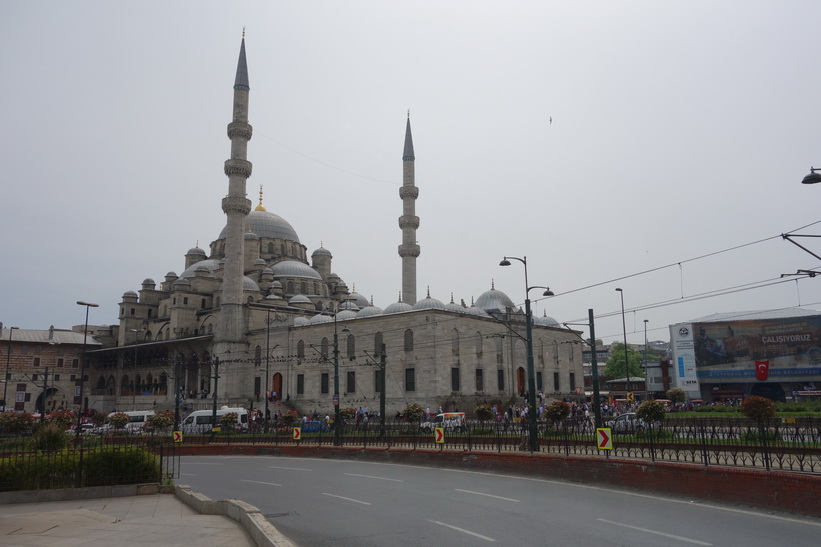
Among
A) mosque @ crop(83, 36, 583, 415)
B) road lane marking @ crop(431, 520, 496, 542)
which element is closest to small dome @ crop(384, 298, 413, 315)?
mosque @ crop(83, 36, 583, 415)

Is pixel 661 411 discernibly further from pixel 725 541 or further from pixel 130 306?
pixel 130 306

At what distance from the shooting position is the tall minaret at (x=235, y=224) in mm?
50562

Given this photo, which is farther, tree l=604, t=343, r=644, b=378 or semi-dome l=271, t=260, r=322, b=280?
tree l=604, t=343, r=644, b=378

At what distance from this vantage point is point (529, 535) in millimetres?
9062

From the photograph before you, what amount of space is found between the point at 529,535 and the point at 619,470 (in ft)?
18.4

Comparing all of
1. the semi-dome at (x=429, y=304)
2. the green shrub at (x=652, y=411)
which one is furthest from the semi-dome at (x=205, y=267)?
the green shrub at (x=652, y=411)

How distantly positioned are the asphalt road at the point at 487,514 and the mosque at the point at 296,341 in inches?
732

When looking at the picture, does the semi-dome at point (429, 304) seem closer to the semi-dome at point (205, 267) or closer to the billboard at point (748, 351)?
the billboard at point (748, 351)

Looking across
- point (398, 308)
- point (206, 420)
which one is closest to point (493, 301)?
point (398, 308)

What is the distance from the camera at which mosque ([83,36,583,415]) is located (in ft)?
146

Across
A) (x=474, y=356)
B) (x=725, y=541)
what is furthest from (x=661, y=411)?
(x=474, y=356)

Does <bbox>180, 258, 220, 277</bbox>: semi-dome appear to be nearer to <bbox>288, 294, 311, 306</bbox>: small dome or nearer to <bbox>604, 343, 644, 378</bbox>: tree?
<bbox>288, 294, 311, 306</bbox>: small dome

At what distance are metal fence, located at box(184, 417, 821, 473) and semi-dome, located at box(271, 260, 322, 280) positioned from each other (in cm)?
3678

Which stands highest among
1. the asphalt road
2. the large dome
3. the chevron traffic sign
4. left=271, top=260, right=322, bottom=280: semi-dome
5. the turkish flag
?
the large dome
